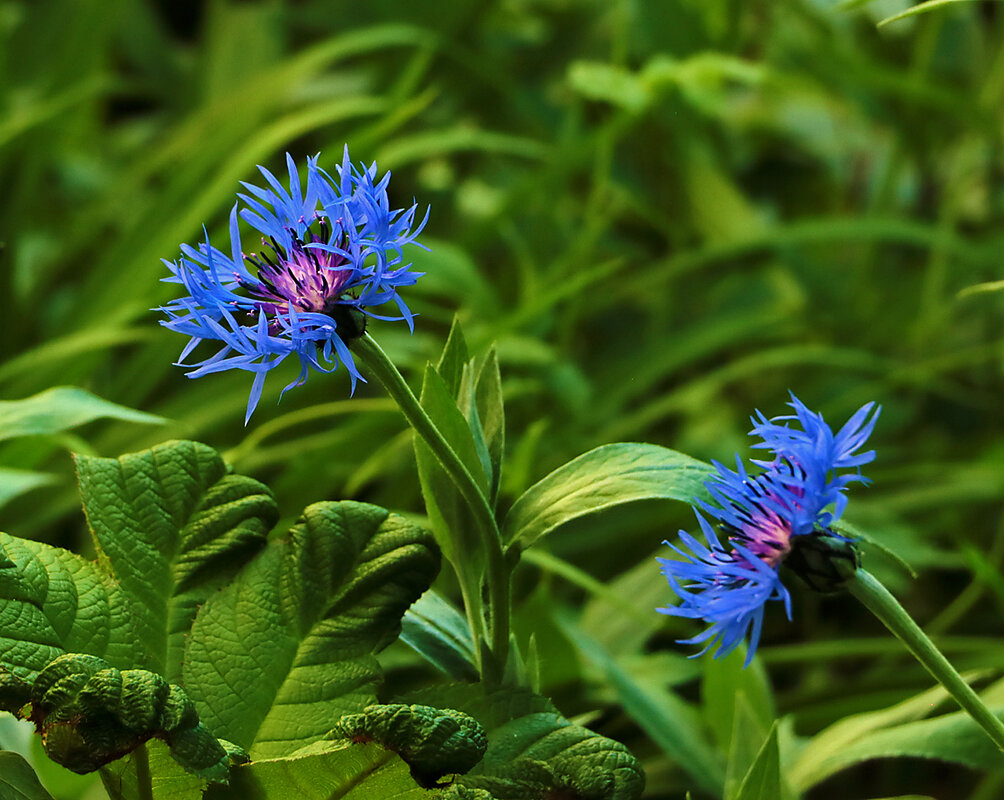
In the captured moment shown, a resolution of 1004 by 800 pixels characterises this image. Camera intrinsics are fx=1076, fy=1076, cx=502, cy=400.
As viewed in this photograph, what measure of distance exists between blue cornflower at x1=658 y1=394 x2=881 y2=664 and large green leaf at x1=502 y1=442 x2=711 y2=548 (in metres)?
0.01

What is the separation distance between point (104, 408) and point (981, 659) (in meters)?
0.46

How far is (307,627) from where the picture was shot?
0.28 m

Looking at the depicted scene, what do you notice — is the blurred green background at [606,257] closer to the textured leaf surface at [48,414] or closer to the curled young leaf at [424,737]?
the textured leaf surface at [48,414]

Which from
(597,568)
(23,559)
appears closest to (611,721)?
(597,568)

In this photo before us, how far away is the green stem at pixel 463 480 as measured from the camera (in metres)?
0.23

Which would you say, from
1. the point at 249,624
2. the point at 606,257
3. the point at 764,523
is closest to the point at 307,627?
the point at 249,624

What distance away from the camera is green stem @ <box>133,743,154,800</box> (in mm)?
235

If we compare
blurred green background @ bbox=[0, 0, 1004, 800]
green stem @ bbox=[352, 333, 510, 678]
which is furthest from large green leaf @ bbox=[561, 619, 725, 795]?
green stem @ bbox=[352, 333, 510, 678]

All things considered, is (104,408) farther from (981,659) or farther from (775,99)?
(775,99)

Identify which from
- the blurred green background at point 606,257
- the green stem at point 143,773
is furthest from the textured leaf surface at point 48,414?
the green stem at point 143,773

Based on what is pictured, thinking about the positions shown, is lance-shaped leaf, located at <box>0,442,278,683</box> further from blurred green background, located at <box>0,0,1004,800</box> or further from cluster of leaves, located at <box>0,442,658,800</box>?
blurred green background, located at <box>0,0,1004,800</box>

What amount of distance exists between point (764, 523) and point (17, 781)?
18cm

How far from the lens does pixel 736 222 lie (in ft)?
3.07

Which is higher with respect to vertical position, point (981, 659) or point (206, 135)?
point (206, 135)
